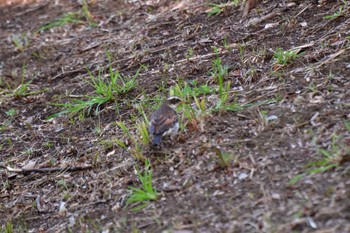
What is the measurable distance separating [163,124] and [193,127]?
29cm

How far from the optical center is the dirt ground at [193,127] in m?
3.47

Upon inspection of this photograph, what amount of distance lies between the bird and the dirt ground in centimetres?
14

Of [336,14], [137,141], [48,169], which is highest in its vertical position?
[336,14]

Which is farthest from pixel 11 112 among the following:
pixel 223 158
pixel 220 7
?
pixel 223 158

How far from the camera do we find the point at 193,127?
4238 millimetres

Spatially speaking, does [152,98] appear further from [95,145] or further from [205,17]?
[205,17]

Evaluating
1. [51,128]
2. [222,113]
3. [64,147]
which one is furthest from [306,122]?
[51,128]

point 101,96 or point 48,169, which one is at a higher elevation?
point 101,96

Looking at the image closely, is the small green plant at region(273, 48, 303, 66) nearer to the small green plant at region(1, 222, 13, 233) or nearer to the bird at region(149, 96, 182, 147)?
the bird at region(149, 96, 182, 147)

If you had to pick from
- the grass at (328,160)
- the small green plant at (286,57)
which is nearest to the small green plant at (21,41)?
the small green plant at (286,57)

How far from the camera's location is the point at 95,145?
185 inches

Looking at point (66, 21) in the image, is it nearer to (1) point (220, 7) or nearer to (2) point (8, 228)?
(1) point (220, 7)

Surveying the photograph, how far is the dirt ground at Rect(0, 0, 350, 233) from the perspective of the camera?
11.4 feet

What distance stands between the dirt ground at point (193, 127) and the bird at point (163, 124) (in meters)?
0.14
